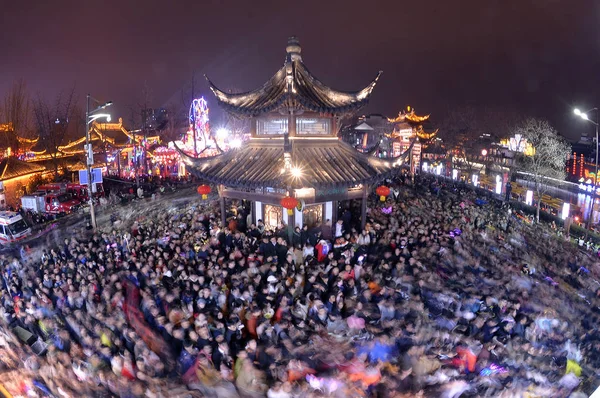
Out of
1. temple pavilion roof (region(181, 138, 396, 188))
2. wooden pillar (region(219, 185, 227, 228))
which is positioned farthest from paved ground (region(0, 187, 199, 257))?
temple pavilion roof (region(181, 138, 396, 188))

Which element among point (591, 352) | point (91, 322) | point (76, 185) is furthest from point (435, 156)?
point (91, 322)

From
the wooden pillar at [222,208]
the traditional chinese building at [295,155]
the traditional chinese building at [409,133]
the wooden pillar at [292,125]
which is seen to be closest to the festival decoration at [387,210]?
the traditional chinese building at [295,155]

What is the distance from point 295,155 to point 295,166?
2.96 feet

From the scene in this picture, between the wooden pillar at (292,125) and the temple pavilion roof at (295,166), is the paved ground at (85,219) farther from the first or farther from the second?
the wooden pillar at (292,125)

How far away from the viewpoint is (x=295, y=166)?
13.4 m

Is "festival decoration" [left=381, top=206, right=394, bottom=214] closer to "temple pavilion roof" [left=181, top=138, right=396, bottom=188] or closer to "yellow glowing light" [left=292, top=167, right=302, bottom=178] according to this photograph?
"temple pavilion roof" [left=181, top=138, right=396, bottom=188]

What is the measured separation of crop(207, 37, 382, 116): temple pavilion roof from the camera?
13.9 m

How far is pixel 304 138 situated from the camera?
48.2 ft

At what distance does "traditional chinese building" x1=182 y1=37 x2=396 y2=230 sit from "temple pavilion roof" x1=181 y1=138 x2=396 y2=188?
35mm

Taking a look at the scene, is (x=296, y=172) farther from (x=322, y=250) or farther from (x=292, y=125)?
(x=322, y=250)

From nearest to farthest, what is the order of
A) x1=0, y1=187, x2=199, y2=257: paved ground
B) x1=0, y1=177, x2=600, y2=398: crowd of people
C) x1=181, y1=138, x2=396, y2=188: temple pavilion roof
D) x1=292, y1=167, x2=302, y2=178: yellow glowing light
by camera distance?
x1=0, y1=177, x2=600, y2=398: crowd of people → x1=292, y1=167, x2=302, y2=178: yellow glowing light → x1=181, y1=138, x2=396, y2=188: temple pavilion roof → x1=0, y1=187, x2=199, y2=257: paved ground

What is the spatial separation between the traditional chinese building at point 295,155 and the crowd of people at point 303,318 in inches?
47.8

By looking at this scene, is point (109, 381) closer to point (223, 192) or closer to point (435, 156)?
point (223, 192)

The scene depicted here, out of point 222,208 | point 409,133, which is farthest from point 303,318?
point 409,133
